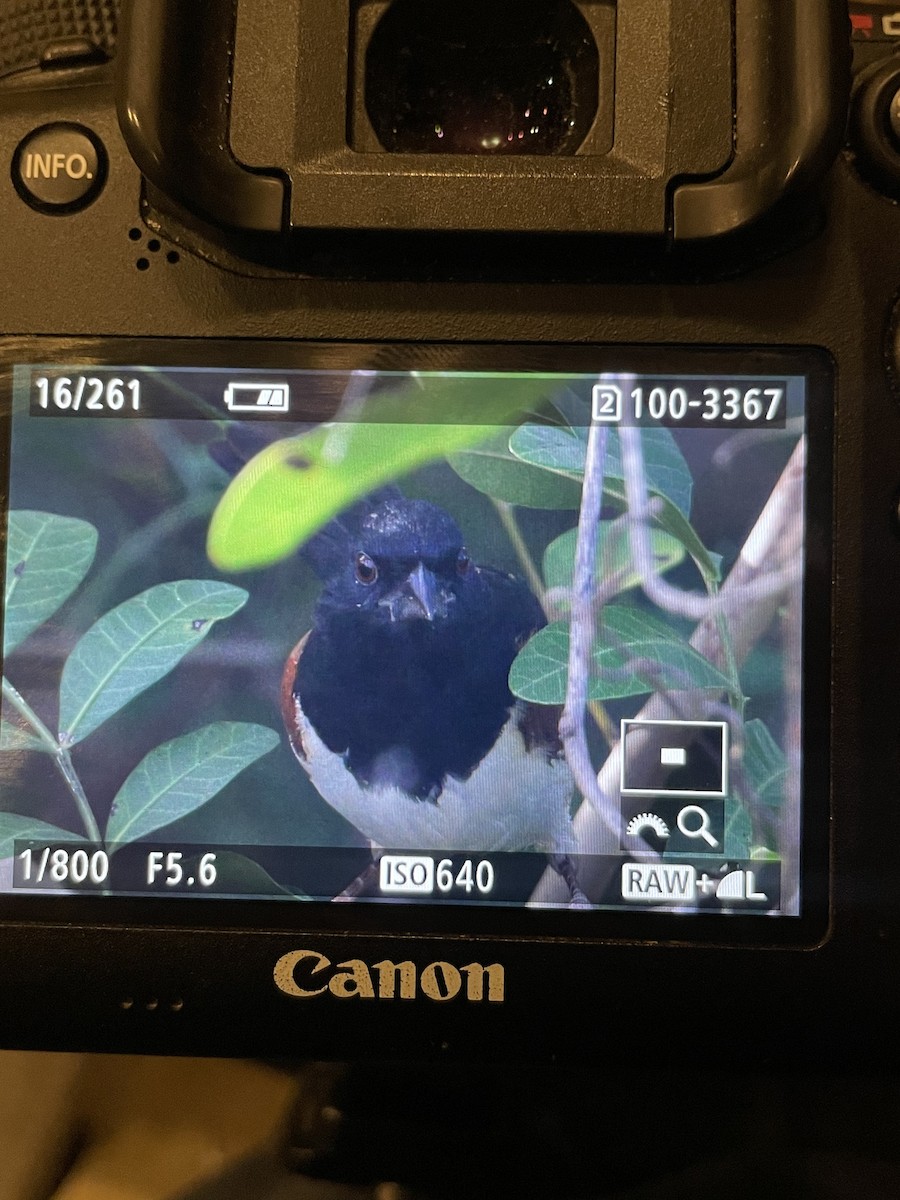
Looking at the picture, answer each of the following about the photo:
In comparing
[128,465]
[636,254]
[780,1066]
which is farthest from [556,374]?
[780,1066]

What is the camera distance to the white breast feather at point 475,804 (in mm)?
457

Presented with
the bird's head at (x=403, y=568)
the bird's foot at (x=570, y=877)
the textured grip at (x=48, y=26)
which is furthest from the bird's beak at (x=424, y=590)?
the textured grip at (x=48, y=26)

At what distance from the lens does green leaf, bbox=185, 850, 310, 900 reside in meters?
0.46

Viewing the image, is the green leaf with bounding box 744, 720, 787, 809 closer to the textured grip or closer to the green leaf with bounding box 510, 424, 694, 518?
the green leaf with bounding box 510, 424, 694, 518

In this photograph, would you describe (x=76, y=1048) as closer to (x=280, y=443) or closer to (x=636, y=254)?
(x=280, y=443)

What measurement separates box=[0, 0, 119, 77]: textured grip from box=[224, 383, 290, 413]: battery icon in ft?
0.49

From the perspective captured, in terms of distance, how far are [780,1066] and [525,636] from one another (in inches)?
7.6

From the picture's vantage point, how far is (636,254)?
1.52 ft

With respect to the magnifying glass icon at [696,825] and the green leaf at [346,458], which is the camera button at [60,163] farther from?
the magnifying glass icon at [696,825]

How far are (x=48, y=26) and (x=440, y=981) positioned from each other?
418 millimetres

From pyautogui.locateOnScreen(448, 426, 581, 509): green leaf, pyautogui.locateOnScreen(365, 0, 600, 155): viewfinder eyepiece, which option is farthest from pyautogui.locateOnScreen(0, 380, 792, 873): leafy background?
pyautogui.locateOnScreen(365, 0, 600, 155): viewfinder eyepiece

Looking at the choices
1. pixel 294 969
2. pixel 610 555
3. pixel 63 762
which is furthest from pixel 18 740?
pixel 610 555

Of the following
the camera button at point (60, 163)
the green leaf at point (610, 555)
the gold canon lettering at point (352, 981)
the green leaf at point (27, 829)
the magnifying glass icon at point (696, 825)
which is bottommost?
the gold canon lettering at point (352, 981)

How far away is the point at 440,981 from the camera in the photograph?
460 millimetres
